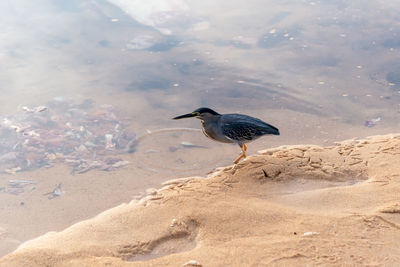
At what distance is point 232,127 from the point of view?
4461 mm

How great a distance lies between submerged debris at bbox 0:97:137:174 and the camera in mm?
4809

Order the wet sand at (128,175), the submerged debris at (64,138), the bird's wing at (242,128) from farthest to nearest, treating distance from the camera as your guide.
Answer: the submerged debris at (64,138)
the bird's wing at (242,128)
the wet sand at (128,175)

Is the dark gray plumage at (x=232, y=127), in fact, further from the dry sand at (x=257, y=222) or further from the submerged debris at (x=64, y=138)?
the submerged debris at (x=64, y=138)

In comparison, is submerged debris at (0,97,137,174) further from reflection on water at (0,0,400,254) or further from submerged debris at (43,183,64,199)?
submerged debris at (43,183,64,199)

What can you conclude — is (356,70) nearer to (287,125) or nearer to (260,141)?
(287,125)

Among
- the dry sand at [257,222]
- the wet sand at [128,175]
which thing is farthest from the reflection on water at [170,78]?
the dry sand at [257,222]

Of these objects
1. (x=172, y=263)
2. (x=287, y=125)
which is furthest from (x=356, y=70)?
(x=172, y=263)

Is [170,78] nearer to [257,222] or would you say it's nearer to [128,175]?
[128,175]

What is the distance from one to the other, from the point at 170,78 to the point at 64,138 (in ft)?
8.08

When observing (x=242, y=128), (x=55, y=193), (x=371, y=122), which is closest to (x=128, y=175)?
(x=55, y=193)

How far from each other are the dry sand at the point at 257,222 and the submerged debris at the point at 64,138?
1183 millimetres

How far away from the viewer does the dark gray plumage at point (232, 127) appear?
4473mm

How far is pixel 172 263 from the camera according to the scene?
2.69 meters

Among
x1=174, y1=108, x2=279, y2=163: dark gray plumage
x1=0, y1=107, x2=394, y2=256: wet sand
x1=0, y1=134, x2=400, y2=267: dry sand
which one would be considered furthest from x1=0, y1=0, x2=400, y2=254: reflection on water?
x1=0, y1=134, x2=400, y2=267: dry sand
